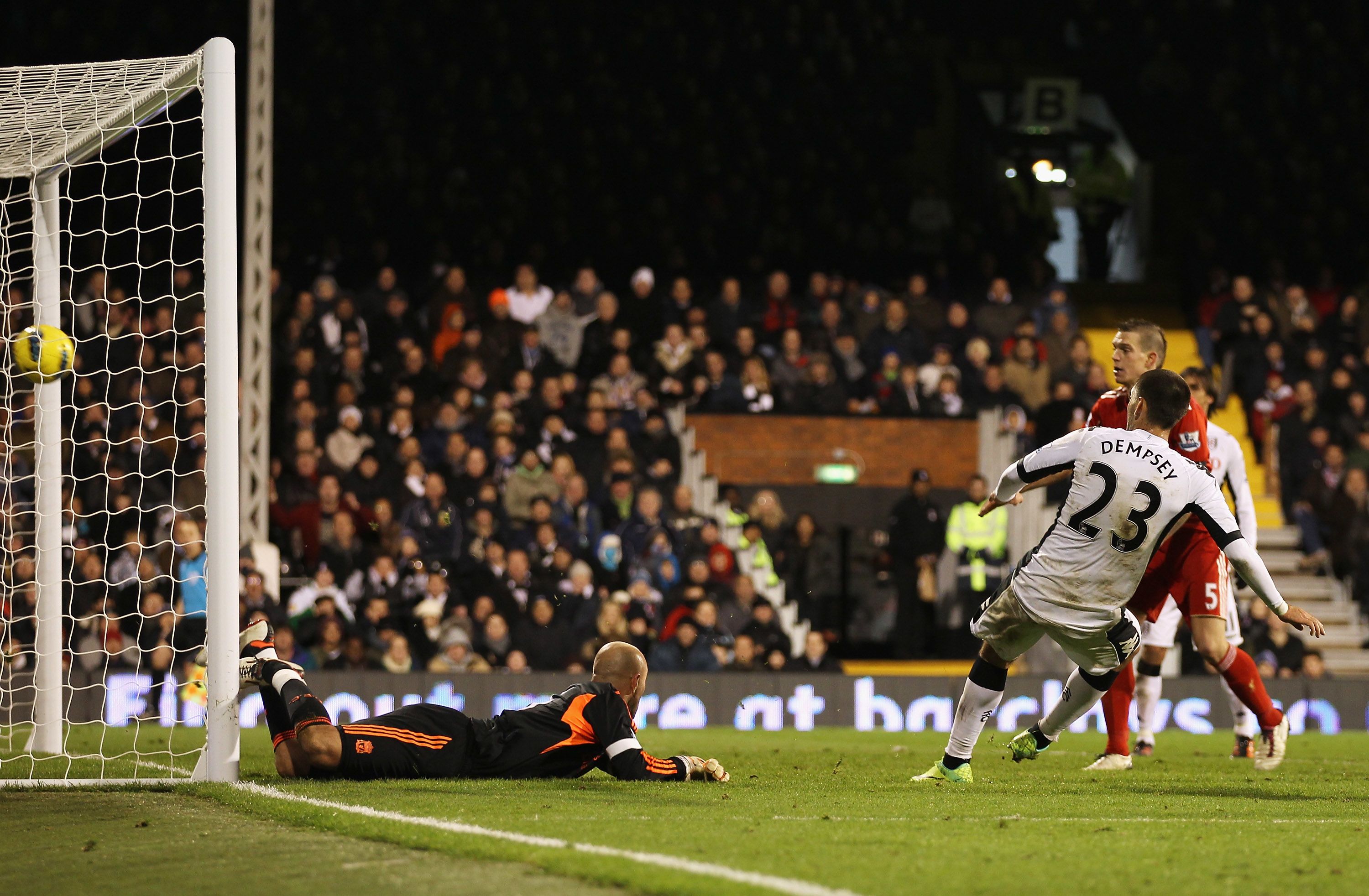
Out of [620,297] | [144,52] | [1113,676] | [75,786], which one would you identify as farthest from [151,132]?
[1113,676]

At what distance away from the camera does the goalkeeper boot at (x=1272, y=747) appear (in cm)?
831

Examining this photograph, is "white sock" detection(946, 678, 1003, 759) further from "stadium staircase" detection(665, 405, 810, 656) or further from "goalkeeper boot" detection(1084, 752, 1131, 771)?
"stadium staircase" detection(665, 405, 810, 656)

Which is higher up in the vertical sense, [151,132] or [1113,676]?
[151,132]

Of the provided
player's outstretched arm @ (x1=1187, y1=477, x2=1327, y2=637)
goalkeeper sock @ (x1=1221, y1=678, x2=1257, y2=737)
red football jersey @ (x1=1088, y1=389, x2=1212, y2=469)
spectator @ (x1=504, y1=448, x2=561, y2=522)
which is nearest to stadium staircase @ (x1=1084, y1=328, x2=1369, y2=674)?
goalkeeper sock @ (x1=1221, y1=678, x2=1257, y2=737)

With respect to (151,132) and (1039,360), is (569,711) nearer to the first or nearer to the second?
(1039,360)

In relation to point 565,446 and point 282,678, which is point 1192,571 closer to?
point 282,678

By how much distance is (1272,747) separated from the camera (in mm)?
8305

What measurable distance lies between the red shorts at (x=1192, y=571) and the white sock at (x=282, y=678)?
3942 mm

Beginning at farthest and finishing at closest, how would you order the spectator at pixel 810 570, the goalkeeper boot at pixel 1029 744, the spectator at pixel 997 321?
the spectator at pixel 997 321 < the spectator at pixel 810 570 < the goalkeeper boot at pixel 1029 744

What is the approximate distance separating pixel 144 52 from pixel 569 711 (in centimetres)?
1438

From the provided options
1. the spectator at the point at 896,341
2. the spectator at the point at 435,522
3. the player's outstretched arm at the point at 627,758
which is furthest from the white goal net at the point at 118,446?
the spectator at the point at 896,341

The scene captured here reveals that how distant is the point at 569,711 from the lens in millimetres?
7246

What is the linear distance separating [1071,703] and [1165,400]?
138 centimetres

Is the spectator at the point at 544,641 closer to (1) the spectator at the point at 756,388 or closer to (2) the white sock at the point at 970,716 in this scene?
(1) the spectator at the point at 756,388
